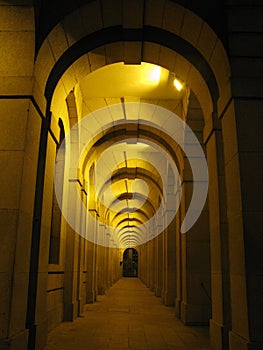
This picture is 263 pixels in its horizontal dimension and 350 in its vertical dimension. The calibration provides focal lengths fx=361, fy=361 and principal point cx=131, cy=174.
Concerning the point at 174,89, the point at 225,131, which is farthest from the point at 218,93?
the point at 174,89

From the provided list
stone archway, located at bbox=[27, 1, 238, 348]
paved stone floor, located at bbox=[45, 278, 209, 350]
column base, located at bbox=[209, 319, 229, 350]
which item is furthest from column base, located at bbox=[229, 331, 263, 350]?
paved stone floor, located at bbox=[45, 278, 209, 350]

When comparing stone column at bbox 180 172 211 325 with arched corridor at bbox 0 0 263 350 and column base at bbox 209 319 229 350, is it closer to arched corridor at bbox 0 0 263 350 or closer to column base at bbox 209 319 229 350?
arched corridor at bbox 0 0 263 350

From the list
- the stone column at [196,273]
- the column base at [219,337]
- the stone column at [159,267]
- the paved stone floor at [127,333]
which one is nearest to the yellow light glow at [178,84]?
the stone column at [196,273]

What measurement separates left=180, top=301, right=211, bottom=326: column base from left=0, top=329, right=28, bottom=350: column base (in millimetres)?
5037

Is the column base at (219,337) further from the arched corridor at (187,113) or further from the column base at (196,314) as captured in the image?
the column base at (196,314)

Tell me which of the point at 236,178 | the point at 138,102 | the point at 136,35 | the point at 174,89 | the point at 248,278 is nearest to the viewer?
the point at 248,278

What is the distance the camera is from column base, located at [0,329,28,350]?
4.29 meters

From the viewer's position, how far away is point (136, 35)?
21.5 ft

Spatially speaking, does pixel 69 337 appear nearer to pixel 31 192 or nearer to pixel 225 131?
pixel 31 192

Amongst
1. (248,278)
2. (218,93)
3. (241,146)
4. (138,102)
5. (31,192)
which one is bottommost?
(248,278)

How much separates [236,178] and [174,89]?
605 cm

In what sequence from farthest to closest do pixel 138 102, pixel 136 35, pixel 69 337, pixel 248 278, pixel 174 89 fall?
1. pixel 138 102
2. pixel 174 89
3. pixel 69 337
4. pixel 136 35
5. pixel 248 278

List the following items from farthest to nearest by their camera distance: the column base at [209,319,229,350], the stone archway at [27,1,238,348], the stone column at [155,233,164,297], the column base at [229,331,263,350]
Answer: the stone column at [155,233,164,297], the stone archway at [27,1,238,348], the column base at [209,319,229,350], the column base at [229,331,263,350]

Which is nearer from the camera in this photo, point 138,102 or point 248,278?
point 248,278
